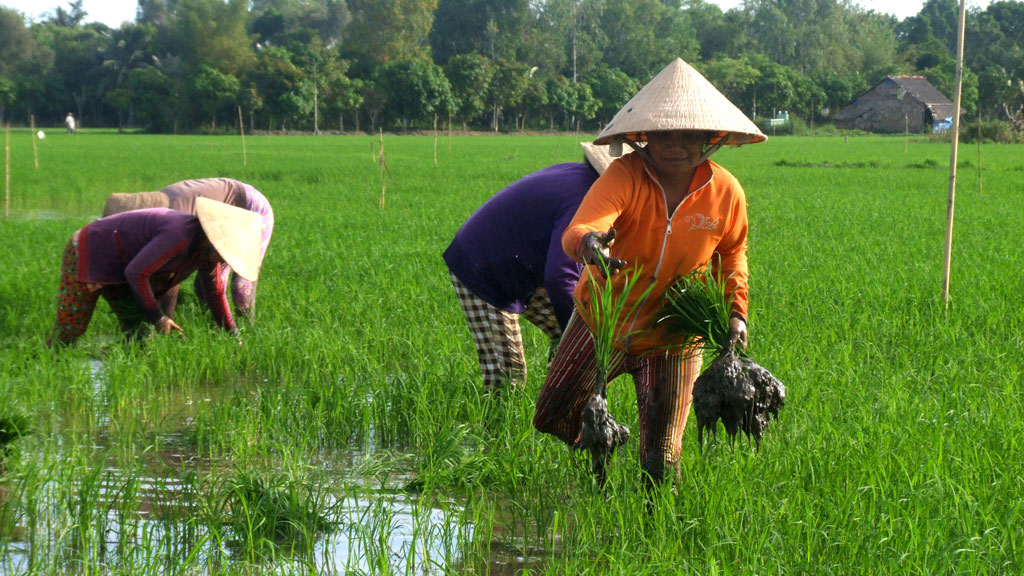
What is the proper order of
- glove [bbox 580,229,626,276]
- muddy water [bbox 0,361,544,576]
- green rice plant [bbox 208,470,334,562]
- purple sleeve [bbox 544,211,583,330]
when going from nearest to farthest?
glove [bbox 580,229,626,276] < muddy water [bbox 0,361,544,576] < green rice plant [bbox 208,470,334,562] < purple sleeve [bbox 544,211,583,330]

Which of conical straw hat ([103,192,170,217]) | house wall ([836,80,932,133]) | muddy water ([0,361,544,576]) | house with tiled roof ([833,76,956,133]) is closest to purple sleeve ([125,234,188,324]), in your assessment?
conical straw hat ([103,192,170,217])

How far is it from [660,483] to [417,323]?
113 inches

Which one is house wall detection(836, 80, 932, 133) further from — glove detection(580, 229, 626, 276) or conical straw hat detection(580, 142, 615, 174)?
glove detection(580, 229, 626, 276)

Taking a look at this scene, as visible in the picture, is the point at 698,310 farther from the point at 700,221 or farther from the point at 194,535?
the point at 194,535

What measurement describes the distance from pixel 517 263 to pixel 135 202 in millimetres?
2810

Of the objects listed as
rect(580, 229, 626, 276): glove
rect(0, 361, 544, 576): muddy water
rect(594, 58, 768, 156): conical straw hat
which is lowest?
rect(0, 361, 544, 576): muddy water

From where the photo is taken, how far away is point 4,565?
8.65 ft

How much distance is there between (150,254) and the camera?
14.2ft

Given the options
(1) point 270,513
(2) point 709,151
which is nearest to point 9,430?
(1) point 270,513

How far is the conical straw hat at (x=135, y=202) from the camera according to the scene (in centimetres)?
526

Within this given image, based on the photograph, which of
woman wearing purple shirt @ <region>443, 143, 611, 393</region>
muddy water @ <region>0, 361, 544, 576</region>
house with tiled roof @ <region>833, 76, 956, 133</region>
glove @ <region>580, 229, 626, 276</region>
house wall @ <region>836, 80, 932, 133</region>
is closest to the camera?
glove @ <region>580, 229, 626, 276</region>

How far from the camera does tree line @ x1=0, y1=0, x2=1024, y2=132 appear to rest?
1845 inches

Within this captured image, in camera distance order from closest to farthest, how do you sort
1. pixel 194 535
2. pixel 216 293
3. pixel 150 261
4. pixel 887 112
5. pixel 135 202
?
pixel 194 535 → pixel 150 261 → pixel 216 293 → pixel 135 202 → pixel 887 112

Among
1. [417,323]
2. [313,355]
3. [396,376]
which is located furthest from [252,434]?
[417,323]
